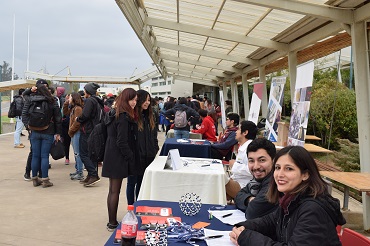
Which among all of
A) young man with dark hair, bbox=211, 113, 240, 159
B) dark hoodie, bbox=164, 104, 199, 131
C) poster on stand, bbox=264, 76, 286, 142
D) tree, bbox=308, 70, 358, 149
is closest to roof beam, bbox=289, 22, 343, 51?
poster on stand, bbox=264, 76, 286, 142

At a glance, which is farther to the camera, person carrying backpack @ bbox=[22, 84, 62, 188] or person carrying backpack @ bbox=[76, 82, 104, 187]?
person carrying backpack @ bbox=[76, 82, 104, 187]

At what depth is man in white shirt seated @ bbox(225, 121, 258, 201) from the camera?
394 centimetres

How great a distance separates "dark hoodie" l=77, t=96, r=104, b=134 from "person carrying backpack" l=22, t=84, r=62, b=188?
1.26ft

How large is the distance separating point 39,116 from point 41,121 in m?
0.08

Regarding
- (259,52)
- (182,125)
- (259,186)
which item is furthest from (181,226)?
(259,52)

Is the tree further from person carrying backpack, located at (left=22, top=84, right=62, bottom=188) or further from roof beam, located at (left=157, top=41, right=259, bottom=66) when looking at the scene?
person carrying backpack, located at (left=22, top=84, right=62, bottom=188)

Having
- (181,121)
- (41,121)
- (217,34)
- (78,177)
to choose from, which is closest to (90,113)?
(41,121)

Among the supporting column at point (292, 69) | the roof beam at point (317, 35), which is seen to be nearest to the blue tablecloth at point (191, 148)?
the supporting column at point (292, 69)

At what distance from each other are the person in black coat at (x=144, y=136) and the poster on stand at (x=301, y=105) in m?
1.87

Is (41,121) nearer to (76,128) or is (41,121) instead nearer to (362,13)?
(76,128)

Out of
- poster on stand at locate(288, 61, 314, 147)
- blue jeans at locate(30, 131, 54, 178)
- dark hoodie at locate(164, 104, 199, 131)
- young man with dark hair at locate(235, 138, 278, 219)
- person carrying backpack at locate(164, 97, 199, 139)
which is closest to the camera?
young man with dark hair at locate(235, 138, 278, 219)

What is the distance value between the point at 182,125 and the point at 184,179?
17.3ft

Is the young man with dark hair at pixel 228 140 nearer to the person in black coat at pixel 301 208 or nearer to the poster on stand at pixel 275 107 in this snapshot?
the poster on stand at pixel 275 107

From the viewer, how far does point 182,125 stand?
9.21m
